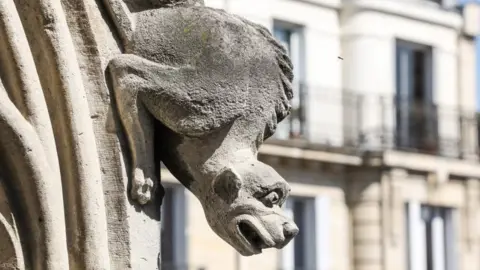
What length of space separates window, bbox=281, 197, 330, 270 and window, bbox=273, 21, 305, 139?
1.08 metres

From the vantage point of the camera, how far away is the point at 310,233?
79.5ft

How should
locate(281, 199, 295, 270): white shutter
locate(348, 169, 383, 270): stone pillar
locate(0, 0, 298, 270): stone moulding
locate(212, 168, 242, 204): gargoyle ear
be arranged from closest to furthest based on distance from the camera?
locate(0, 0, 298, 270): stone moulding → locate(212, 168, 242, 204): gargoyle ear → locate(281, 199, 295, 270): white shutter → locate(348, 169, 383, 270): stone pillar

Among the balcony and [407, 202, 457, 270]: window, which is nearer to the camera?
the balcony

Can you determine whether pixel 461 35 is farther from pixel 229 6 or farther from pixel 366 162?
pixel 229 6

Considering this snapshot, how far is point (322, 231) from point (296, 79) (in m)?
2.46

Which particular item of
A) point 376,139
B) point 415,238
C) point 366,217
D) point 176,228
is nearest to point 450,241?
point 415,238

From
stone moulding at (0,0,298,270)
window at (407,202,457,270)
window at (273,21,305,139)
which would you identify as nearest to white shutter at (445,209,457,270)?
window at (407,202,457,270)

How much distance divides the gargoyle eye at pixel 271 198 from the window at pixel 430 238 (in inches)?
893

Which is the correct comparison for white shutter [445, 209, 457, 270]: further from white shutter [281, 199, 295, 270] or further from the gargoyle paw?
the gargoyle paw

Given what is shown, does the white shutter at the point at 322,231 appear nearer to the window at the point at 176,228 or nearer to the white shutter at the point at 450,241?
the white shutter at the point at 450,241

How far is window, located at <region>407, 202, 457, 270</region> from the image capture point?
24844 mm

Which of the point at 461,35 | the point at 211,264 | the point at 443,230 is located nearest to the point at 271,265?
the point at 211,264

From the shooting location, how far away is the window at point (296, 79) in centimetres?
2405

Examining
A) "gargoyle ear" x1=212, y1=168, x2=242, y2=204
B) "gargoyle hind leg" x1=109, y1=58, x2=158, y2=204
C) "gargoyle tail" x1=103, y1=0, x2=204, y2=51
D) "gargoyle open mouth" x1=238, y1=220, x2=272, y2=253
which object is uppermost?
"gargoyle tail" x1=103, y1=0, x2=204, y2=51
